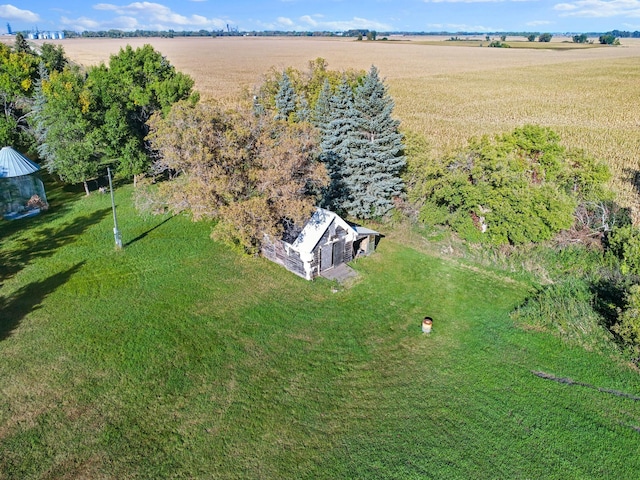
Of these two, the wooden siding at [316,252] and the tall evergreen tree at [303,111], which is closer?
the wooden siding at [316,252]

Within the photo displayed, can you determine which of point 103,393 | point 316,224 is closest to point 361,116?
point 316,224

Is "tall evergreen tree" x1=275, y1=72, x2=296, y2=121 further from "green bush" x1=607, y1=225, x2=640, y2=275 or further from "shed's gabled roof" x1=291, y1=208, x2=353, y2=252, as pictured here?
"green bush" x1=607, y1=225, x2=640, y2=275

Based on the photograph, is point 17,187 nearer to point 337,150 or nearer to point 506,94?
point 337,150

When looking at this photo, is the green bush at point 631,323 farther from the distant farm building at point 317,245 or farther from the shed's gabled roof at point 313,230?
the shed's gabled roof at point 313,230

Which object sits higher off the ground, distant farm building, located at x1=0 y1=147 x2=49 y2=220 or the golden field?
the golden field

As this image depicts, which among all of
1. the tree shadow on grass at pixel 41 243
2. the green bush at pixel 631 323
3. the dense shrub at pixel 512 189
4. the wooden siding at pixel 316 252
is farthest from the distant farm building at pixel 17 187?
the green bush at pixel 631 323

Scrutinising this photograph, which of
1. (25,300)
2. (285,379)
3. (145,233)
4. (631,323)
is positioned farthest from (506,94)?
(25,300)

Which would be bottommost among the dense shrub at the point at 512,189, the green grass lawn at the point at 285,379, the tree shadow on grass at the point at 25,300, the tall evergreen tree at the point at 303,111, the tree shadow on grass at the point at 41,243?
the green grass lawn at the point at 285,379

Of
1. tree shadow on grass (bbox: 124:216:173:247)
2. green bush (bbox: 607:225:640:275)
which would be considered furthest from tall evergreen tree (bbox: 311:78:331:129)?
green bush (bbox: 607:225:640:275)
